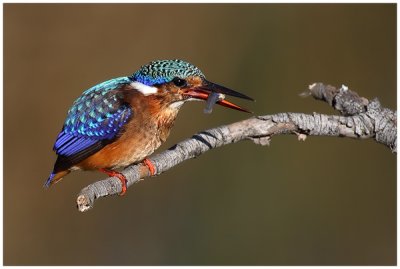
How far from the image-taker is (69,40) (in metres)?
5.14

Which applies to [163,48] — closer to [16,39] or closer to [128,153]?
[16,39]

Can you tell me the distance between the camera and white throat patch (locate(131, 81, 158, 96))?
327 cm

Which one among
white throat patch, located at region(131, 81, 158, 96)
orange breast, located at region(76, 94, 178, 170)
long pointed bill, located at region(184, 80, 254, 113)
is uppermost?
long pointed bill, located at region(184, 80, 254, 113)

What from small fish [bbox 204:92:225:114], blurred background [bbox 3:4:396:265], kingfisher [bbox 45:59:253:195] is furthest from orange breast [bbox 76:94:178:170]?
blurred background [bbox 3:4:396:265]

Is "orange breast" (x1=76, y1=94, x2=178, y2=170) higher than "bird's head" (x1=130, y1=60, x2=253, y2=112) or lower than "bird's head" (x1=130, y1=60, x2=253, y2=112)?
lower

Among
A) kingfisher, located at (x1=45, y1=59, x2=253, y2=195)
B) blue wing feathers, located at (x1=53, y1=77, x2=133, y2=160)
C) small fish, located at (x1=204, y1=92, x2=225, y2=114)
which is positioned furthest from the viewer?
blue wing feathers, located at (x1=53, y1=77, x2=133, y2=160)

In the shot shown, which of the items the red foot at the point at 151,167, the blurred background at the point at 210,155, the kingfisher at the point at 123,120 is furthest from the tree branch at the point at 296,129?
the blurred background at the point at 210,155

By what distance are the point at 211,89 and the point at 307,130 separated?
50cm

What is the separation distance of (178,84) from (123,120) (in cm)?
37

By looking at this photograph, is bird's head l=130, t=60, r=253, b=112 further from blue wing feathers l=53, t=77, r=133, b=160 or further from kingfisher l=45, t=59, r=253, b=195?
blue wing feathers l=53, t=77, r=133, b=160

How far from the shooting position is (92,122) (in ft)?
11.1

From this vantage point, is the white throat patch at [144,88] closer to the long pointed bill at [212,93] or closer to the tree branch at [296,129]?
the long pointed bill at [212,93]

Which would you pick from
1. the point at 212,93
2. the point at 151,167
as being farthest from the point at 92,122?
the point at 212,93

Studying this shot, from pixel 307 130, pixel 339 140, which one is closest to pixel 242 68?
pixel 339 140
